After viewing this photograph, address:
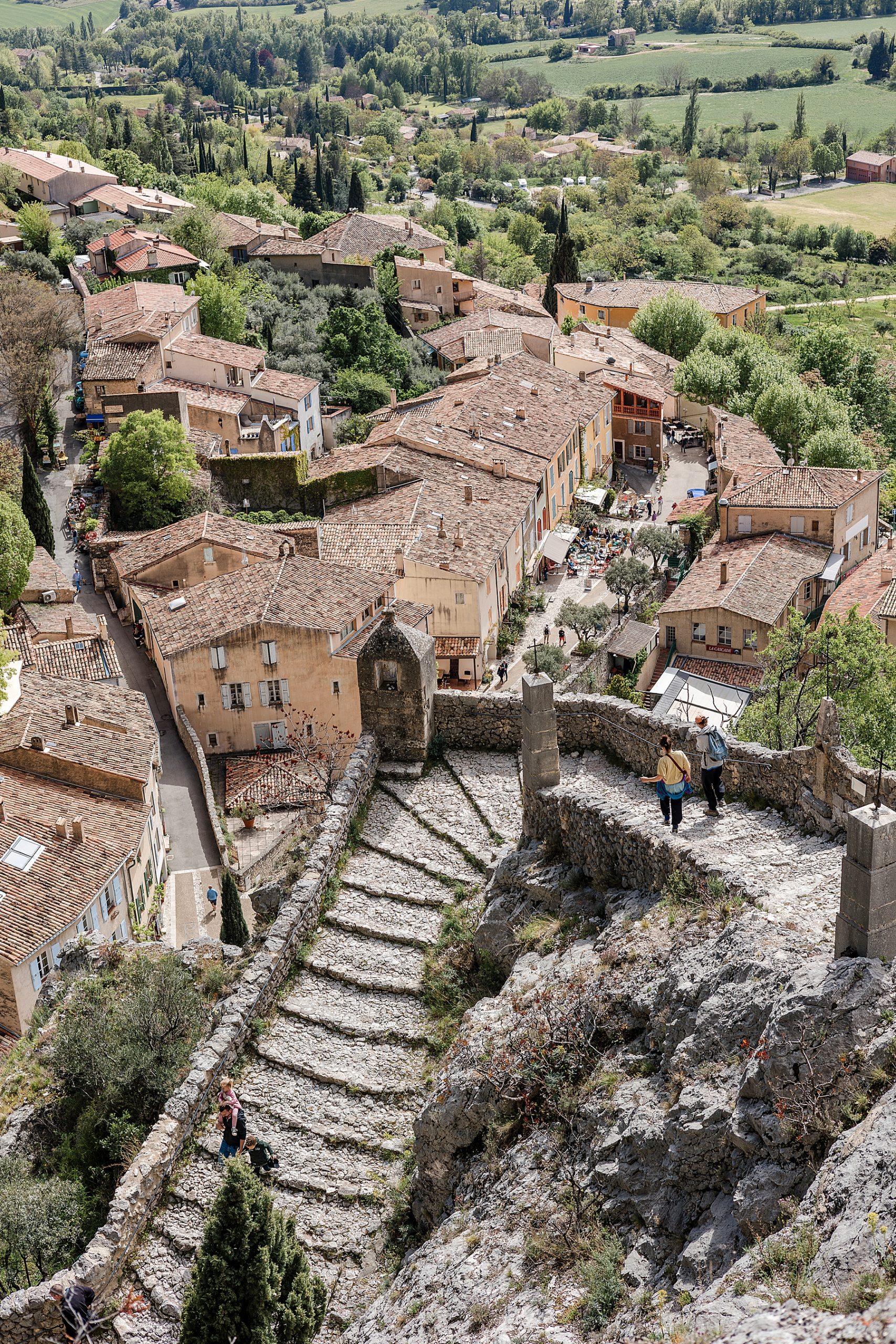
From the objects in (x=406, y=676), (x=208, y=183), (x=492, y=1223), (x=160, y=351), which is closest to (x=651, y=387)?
(x=160, y=351)

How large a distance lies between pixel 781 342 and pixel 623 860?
320 feet

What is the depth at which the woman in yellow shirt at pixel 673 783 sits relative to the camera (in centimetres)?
1800

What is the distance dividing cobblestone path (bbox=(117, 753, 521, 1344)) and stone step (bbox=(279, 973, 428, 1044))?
2 cm

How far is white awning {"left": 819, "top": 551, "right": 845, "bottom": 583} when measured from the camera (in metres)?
60.3

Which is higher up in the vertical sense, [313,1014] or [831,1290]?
[831,1290]

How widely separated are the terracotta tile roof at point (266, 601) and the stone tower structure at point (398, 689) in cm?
1750

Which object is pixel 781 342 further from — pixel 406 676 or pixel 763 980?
pixel 763 980

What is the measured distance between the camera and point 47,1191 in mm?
18562

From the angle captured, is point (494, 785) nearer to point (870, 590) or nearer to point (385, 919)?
point (385, 919)

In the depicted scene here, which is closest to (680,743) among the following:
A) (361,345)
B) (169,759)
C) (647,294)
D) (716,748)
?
(716,748)

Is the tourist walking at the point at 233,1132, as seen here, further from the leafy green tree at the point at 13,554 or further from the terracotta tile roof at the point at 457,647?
the terracotta tile roof at the point at 457,647

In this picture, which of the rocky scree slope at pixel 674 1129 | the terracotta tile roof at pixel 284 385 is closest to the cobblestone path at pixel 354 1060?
the rocky scree slope at pixel 674 1129

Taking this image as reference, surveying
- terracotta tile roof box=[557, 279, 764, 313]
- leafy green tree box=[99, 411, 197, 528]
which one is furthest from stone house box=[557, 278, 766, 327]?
leafy green tree box=[99, 411, 197, 528]

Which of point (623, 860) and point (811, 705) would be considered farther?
point (811, 705)
